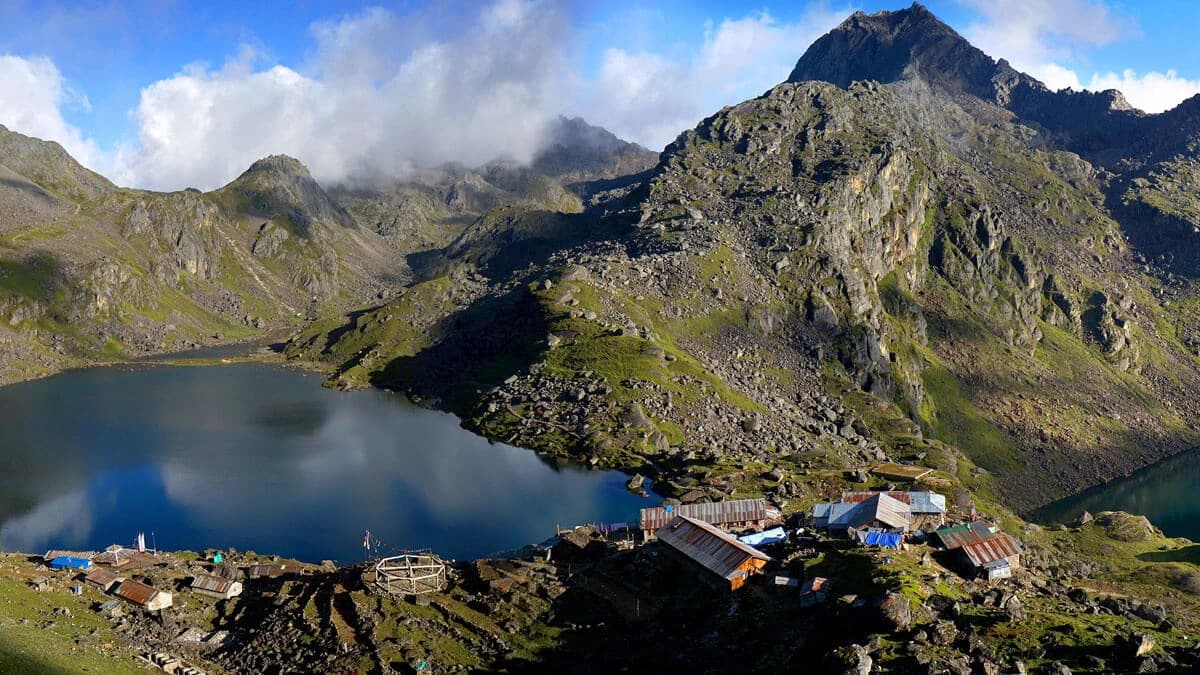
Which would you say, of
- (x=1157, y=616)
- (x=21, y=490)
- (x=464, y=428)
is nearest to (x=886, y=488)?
(x=1157, y=616)

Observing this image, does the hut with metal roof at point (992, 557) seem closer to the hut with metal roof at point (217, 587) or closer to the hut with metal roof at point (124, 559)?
the hut with metal roof at point (217, 587)

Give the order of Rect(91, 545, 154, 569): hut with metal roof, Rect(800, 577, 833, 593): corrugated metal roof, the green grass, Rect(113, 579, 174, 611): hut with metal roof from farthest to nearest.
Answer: Rect(91, 545, 154, 569): hut with metal roof → Rect(113, 579, 174, 611): hut with metal roof → Rect(800, 577, 833, 593): corrugated metal roof → the green grass

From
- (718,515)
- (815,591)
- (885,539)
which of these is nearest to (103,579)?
(718,515)

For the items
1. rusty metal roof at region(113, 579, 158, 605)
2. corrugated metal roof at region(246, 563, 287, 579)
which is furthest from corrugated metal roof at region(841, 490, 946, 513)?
rusty metal roof at region(113, 579, 158, 605)

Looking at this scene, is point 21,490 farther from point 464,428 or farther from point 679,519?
point 679,519

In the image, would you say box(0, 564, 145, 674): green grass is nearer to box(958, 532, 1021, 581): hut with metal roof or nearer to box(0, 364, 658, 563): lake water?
box(0, 364, 658, 563): lake water

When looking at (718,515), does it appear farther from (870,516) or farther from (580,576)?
(580,576)
